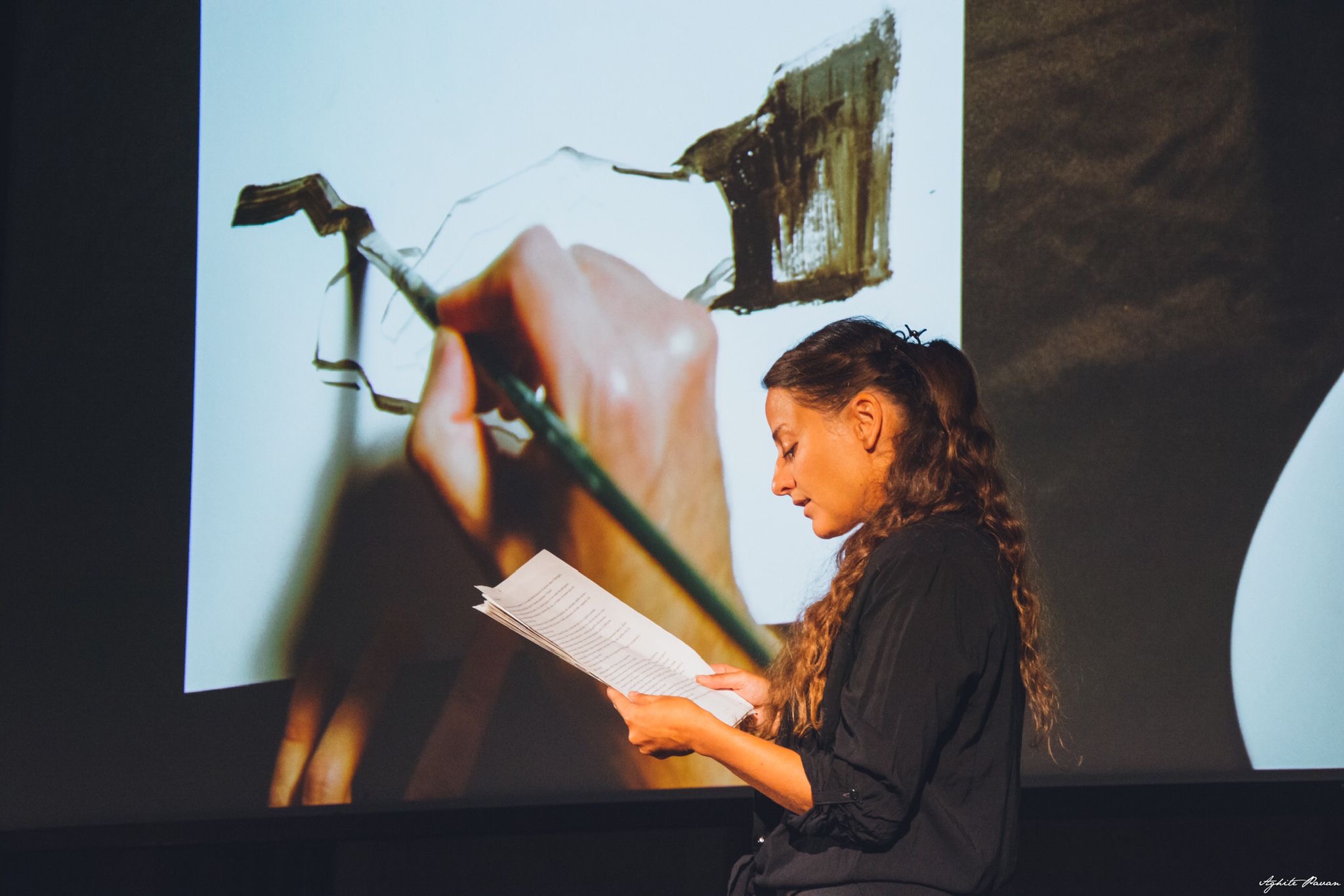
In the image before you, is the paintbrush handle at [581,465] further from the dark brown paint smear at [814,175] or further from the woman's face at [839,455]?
the woman's face at [839,455]

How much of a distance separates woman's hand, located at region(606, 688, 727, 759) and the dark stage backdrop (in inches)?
37.4

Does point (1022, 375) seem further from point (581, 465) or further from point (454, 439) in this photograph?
point (454, 439)

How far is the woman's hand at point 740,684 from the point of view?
1.28 metres

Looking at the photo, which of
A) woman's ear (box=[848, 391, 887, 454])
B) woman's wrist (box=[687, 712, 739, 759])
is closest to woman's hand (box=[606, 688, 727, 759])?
woman's wrist (box=[687, 712, 739, 759])

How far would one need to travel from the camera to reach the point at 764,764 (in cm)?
103

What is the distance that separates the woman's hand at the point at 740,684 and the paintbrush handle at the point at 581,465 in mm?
773

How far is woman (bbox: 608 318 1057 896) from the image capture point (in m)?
0.96

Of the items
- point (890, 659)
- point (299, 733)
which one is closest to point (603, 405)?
point (299, 733)

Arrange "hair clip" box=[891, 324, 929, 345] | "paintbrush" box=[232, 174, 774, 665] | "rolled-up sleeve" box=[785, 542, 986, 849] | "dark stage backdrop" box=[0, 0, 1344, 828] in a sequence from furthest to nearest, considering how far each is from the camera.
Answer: "paintbrush" box=[232, 174, 774, 665] → "dark stage backdrop" box=[0, 0, 1344, 828] → "hair clip" box=[891, 324, 929, 345] → "rolled-up sleeve" box=[785, 542, 986, 849]

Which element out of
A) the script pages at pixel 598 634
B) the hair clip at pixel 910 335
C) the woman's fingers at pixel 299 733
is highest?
the hair clip at pixel 910 335

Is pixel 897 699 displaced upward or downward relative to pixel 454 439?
downward

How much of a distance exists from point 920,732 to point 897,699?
1.4 inches

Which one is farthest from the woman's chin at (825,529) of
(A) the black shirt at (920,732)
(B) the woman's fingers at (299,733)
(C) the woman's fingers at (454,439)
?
(B) the woman's fingers at (299,733)

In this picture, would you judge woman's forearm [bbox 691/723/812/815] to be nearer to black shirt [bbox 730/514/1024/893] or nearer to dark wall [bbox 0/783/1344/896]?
black shirt [bbox 730/514/1024/893]
